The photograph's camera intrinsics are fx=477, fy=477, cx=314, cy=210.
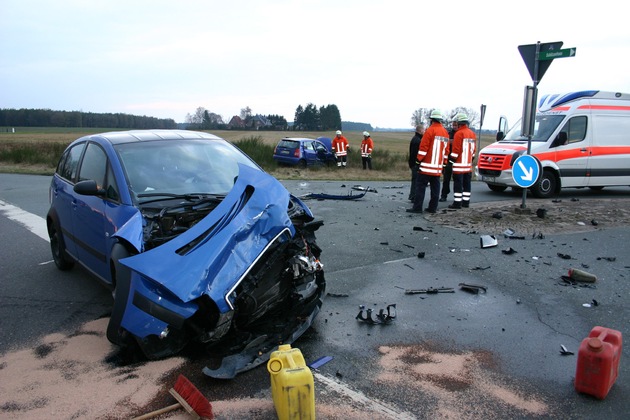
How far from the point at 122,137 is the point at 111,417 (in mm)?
3157

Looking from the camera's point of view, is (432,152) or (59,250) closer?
(59,250)

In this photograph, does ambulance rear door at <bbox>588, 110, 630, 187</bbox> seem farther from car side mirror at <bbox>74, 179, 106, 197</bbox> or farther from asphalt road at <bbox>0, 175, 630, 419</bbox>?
car side mirror at <bbox>74, 179, 106, 197</bbox>

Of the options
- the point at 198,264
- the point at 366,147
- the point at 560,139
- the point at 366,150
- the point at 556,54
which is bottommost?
the point at 198,264

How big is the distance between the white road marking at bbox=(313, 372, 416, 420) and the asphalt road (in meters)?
0.01

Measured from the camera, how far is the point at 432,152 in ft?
31.2

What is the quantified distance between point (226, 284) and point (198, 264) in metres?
0.24

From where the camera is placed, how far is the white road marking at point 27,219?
8.49 metres

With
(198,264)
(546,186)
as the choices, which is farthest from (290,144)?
(198,264)

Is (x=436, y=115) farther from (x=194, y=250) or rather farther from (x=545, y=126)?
(x=194, y=250)

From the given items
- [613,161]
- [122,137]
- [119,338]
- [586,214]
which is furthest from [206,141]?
[613,161]

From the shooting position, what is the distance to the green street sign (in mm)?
8086

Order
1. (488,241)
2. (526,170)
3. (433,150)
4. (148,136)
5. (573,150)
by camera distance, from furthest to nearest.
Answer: (573,150)
(433,150)
(526,170)
(488,241)
(148,136)

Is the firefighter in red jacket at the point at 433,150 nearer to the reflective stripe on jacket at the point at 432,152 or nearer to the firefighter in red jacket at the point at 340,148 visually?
the reflective stripe on jacket at the point at 432,152

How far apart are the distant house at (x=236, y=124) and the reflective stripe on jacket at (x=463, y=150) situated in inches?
1968
